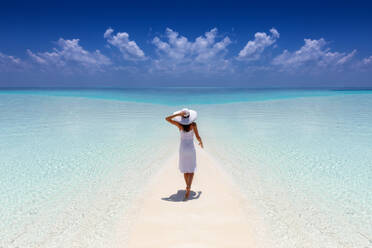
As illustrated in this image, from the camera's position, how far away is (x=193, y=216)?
395 centimetres

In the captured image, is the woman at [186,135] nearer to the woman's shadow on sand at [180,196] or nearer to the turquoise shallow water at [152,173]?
the woman's shadow on sand at [180,196]

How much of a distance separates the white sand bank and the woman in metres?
0.43

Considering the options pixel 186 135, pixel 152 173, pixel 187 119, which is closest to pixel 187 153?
pixel 186 135

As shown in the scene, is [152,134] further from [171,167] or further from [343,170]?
[343,170]


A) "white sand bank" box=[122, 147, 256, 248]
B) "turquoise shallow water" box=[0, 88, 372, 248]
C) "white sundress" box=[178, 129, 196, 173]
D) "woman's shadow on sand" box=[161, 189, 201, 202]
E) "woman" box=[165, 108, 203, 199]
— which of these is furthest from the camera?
"woman's shadow on sand" box=[161, 189, 201, 202]

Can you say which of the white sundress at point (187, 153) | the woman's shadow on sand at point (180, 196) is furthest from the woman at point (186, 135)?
the woman's shadow on sand at point (180, 196)

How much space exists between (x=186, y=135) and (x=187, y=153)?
358mm

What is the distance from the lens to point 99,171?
19.9 ft

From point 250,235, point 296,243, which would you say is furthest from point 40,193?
point 296,243

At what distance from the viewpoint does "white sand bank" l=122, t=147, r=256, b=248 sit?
337cm

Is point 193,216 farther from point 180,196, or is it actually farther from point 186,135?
point 186,135

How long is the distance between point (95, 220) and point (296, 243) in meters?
3.15

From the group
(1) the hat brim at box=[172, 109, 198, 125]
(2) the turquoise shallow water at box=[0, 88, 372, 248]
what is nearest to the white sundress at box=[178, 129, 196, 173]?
(1) the hat brim at box=[172, 109, 198, 125]

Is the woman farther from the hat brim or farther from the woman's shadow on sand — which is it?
the woman's shadow on sand
